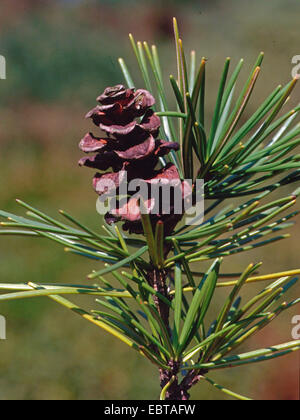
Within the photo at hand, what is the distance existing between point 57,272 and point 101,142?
4.72 feet

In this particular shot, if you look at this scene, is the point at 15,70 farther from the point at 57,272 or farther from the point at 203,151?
the point at 203,151

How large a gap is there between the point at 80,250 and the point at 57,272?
1424 mm

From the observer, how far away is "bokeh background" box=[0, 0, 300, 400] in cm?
129

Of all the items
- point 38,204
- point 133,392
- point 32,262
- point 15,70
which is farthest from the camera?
point 15,70

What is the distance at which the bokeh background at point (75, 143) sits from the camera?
1290 mm

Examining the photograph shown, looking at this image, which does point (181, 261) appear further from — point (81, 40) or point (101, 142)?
point (81, 40)

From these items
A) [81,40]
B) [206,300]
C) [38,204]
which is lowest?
[206,300]

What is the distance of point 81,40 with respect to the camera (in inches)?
95.2

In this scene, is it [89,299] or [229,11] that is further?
[229,11]

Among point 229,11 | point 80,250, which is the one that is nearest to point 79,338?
point 80,250

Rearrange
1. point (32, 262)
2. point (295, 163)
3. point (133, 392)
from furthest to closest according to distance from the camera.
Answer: point (32, 262) < point (133, 392) < point (295, 163)

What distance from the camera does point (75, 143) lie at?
238 cm

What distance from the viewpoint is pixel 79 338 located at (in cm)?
138

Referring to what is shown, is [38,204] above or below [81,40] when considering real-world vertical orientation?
below
